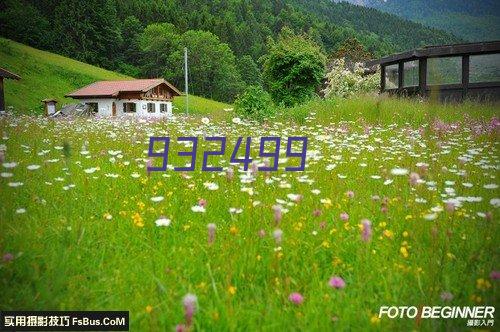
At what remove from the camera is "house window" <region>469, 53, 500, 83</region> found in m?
18.7

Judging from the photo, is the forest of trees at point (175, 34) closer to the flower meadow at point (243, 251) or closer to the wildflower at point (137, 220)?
the flower meadow at point (243, 251)

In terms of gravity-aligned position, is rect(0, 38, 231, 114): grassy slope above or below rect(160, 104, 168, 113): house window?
above

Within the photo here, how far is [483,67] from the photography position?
18875 millimetres

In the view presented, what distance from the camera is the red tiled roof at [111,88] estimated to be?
35500 mm

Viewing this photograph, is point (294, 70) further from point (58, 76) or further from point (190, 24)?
point (190, 24)

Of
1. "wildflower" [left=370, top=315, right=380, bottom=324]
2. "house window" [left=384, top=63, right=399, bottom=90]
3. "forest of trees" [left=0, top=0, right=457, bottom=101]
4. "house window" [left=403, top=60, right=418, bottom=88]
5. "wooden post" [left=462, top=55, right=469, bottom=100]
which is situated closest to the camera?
"wildflower" [left=370, top=315, right=380, bottom=324]

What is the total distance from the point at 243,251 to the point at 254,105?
10.5 metres

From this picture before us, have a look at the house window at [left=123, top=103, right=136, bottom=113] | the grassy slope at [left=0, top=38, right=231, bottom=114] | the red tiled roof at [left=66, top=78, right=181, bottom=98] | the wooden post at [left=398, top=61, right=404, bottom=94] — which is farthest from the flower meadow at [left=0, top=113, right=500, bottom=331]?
the house window at [left=123, top=103, right=136, bottom=113]

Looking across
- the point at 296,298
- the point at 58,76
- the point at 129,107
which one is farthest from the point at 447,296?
the point at 129,107

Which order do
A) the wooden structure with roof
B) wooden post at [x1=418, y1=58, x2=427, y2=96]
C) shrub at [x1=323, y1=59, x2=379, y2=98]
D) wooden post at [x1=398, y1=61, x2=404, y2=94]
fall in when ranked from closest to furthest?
the wooden structure with roof, wooden post at [x1=418, y1=58, x2=427, y2=96], wooden post at [x1=398, y1=61, x2=404, y2=94], shrub at [x1=323, y1=59, x2=379, y2=98]

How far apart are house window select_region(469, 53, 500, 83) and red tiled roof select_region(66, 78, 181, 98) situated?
95.6 feet

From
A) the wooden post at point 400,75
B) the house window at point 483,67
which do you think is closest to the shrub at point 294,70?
the wooden post at point 400,75

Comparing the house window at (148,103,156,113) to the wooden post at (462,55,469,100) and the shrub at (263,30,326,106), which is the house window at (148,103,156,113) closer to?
the shrub at (263,30,326,106)

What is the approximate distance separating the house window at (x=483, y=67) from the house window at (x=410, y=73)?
2786 millimetres
